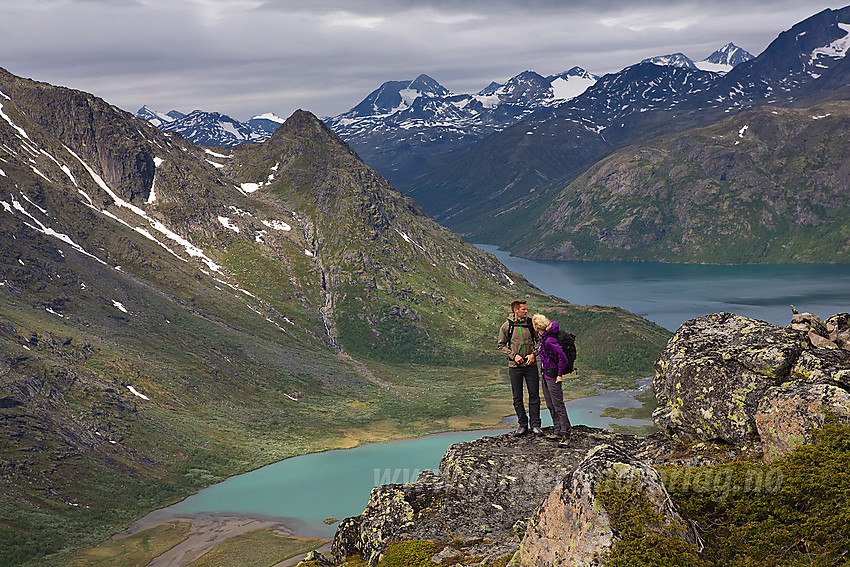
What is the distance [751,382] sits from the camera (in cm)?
2838

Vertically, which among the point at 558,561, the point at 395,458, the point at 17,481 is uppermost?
the point at 558,561

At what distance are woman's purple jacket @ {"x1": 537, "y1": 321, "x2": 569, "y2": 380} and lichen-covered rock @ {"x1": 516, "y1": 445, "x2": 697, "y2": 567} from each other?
382 inches

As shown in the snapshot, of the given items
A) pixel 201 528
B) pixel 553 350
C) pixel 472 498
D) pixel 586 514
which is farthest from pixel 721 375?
pixel 201 528

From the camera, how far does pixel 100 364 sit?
→ 191 m

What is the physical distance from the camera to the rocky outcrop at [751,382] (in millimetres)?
24406

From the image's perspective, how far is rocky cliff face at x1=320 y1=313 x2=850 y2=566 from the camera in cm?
2028

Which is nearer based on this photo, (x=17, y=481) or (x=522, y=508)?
(x=522, y=508)

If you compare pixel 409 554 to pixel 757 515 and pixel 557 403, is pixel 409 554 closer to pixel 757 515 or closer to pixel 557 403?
pixel 557 403

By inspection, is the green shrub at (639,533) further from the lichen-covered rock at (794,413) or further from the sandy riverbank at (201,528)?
the sandy riverbank at (201,528)

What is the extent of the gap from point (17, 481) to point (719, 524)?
161 metres

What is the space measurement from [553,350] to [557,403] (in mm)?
3359

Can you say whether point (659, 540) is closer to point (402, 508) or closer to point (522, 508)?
point (522, 508)

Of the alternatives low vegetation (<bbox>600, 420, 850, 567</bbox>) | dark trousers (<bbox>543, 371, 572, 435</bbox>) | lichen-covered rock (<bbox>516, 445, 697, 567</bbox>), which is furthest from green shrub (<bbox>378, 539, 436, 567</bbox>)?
low vegetation (<bbox>600, 420, 850, 567</bbox>)

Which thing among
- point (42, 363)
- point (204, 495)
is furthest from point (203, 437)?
point (42, 363)
